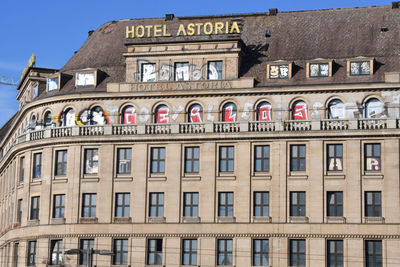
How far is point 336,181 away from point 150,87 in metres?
19.9

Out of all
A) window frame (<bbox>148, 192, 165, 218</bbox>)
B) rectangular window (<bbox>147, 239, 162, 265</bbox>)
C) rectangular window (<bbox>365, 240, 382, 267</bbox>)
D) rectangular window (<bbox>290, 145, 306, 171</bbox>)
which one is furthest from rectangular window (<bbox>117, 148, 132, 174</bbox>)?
rectangular window (<bbox>365, 240, 382, 267</bbox>)

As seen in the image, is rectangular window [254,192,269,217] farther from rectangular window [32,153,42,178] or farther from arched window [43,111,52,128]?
arched window [43,111,52,128]

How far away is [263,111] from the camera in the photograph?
9256cm

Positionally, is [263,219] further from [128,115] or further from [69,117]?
[69,117]

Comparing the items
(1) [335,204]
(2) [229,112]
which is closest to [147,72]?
(2) [229,112]

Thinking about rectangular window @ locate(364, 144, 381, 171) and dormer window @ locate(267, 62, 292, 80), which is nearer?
rectangular window @ locate(364, 144, 381, 171)

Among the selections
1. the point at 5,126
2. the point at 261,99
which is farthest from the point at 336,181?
the point at 5,126

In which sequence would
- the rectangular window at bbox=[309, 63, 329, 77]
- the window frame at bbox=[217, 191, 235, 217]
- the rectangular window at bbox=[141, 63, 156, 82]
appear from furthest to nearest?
the rectangular window at bbox=[141, 63, 156, 82]
the rectangular window at bbox=[309, 63, 329, 77]
the window frame at bbox=[217, 191, 235, 217]

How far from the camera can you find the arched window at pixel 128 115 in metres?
95.4

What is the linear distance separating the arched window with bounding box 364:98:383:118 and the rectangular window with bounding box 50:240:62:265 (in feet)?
99.6

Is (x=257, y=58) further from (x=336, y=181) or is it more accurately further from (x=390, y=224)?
(x=390, y=224)

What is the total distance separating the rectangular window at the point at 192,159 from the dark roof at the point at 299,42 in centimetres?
873

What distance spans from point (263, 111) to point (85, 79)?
59.3ft

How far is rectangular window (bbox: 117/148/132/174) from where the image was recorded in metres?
93.4
